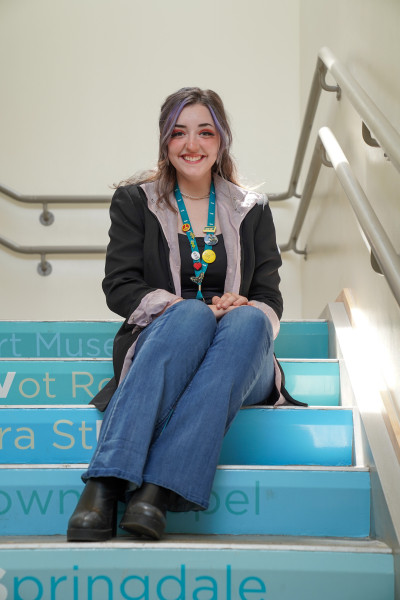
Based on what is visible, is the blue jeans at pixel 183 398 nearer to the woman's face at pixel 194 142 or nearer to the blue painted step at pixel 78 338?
the woman's face at pixel 194 142

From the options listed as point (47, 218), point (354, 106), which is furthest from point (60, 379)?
point (47, 218)

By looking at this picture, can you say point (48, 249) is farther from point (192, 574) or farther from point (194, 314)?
point (192, 574)

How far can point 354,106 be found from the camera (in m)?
2.10

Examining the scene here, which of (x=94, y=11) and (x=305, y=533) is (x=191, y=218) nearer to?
(x=305, y=533)

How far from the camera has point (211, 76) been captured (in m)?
4.39

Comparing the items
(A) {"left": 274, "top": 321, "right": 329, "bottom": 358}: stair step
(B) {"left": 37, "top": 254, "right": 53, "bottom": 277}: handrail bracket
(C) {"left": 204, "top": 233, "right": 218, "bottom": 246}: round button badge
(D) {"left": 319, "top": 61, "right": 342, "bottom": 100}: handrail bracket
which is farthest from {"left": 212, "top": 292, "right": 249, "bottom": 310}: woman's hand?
(B) {"left": 37, "top": 254, "right": 53, "bottom": 277}: handrail bracket

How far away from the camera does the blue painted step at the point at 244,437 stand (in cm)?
202

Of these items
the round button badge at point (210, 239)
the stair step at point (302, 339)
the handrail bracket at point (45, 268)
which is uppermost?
the handrail bracket at point (45, 268)

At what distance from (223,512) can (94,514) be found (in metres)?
0.32

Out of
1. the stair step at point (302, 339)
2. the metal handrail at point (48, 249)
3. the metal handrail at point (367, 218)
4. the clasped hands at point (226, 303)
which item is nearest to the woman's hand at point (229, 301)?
the clasped hands at point (226, 303)

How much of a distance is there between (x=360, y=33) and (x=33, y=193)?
7.49ft

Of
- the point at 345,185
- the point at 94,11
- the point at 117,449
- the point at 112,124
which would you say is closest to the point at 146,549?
the point at 117,449

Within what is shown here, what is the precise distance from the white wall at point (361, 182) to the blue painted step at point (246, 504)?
1.00ft

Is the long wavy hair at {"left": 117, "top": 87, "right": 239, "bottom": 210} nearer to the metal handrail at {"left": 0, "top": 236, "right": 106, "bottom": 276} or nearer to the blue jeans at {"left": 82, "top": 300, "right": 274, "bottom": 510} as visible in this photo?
the blue jeans at {"left": 82, "top": 300, "right": 274, "bottom": 510}
